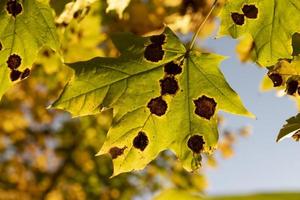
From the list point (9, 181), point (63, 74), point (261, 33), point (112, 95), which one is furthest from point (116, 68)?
point (9, 181)

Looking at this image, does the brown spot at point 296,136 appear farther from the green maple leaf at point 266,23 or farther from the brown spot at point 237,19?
the brown spot at point 237,19

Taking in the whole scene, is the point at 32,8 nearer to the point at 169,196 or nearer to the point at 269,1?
the point at 269,1

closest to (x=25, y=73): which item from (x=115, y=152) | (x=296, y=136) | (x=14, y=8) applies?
(x=14, y=8)

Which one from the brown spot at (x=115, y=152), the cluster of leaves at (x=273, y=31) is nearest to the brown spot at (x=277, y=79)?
the cluster of leaves at (x=273, y=31)

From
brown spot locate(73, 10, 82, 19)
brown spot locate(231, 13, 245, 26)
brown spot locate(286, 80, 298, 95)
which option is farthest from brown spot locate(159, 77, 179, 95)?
→ brown spot locate(73, 10, 82, 19)

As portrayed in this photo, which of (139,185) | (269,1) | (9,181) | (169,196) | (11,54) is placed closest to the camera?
(169,196)

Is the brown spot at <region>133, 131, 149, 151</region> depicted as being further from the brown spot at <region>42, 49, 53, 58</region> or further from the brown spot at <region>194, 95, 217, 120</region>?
the brown spot at <region>42, 49, 53, 58</region>
